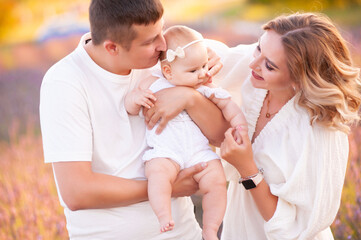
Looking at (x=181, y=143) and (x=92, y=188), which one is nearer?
(x=92, y=188)

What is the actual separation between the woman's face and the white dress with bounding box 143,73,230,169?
0.39 metres

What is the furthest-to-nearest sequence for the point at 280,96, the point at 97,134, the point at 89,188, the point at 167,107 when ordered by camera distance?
the point at 280,96 → the point at 167,107 → the point at 97,134 → the point at 89,188

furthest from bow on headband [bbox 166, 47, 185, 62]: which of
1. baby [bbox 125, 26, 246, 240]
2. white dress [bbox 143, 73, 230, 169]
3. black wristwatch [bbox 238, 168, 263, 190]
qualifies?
black wristwatch [bbox 238, 168, 263, 190]

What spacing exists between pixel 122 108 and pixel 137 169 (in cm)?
30

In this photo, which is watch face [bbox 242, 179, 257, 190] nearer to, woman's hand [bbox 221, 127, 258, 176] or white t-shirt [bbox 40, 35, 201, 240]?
woman's hand [bbox 221, 127, 258, 176]

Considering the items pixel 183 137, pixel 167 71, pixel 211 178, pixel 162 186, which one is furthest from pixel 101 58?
pixel 211 178

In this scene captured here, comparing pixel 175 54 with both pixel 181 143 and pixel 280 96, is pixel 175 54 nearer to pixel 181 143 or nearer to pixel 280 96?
pixel 181 143

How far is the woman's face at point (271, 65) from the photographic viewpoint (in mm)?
2139

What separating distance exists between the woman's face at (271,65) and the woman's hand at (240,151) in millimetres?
262

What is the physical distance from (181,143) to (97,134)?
1.32 ft

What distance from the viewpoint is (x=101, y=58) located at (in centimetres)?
209

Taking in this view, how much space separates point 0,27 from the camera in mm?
7891

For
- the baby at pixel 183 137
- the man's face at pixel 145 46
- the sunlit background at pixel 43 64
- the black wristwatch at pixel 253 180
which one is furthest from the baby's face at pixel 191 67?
the sunlit background at pixel 43 64

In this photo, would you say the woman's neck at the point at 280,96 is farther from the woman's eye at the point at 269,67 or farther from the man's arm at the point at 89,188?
the man's arm at the point at 89,188
